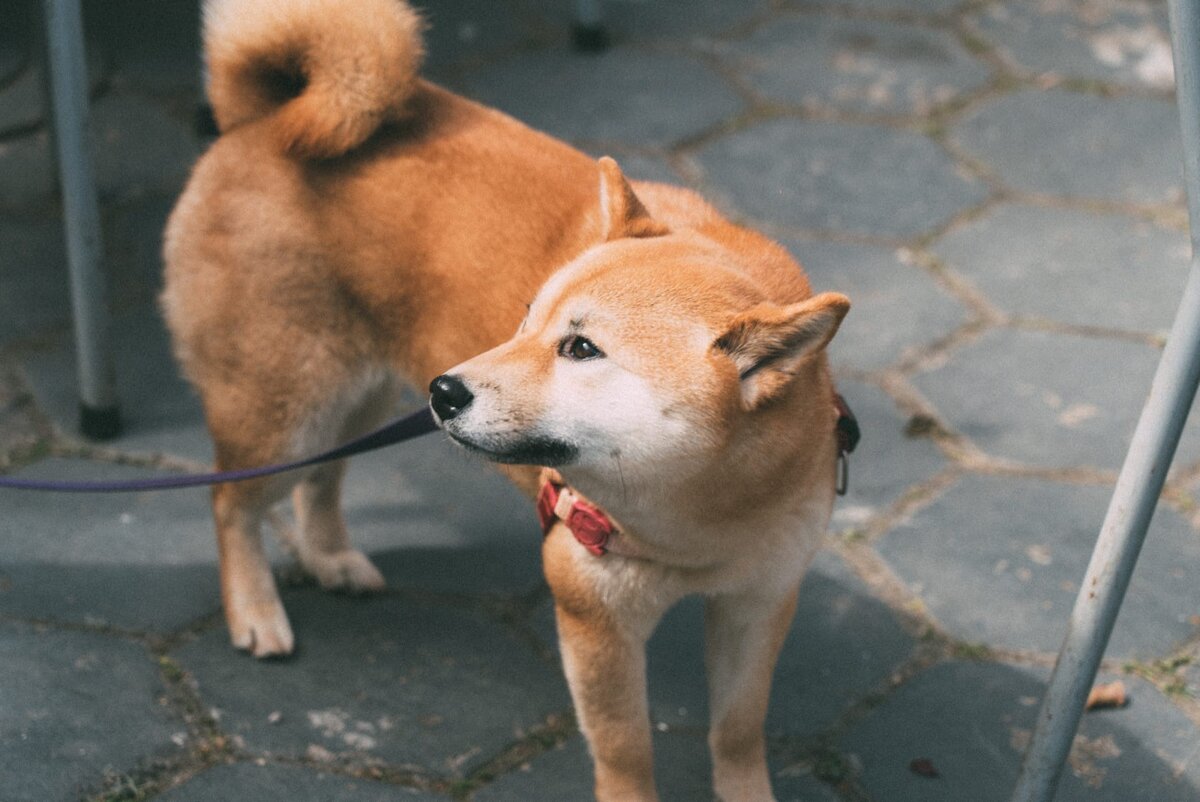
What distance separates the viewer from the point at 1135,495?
1.91 metres

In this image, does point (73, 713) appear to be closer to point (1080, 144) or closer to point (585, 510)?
point (585, 510)

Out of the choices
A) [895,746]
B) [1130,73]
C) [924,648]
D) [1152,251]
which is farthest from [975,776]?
[1130,73]

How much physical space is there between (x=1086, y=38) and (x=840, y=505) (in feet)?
8.84

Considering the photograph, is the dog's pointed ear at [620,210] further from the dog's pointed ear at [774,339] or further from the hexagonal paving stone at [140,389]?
the hexagonal paving stone at [140,389]

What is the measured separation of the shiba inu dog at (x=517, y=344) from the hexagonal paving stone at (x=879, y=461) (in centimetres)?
82

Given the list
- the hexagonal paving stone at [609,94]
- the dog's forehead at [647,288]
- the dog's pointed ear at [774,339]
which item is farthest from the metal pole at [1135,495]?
the hexagonal paving stone at [609,94]

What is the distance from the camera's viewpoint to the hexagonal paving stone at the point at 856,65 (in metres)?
4.61

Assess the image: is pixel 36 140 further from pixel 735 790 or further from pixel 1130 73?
pixel 1130 73

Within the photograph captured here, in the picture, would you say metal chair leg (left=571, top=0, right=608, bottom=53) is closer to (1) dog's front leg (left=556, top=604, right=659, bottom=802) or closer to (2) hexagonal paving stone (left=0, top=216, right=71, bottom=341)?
(2) hexagonal paving stone (left=0, top=216, right=71, bottom=341)

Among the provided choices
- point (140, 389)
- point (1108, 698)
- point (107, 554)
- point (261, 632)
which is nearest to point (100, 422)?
point (140, 389)

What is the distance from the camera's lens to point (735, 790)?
236 centimetres

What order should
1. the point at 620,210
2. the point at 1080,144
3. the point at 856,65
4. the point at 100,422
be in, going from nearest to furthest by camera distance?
the point at 620,210 < the point at 100,422 < the point at 1080,144 < the point at 856,65

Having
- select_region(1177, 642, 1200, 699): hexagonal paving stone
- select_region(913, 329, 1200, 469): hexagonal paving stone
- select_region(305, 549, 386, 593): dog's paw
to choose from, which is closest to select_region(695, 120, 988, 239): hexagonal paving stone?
select_region(913, 329, 1200, 469): hexagonal paving stone

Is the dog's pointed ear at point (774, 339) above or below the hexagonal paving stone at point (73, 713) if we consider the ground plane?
above
